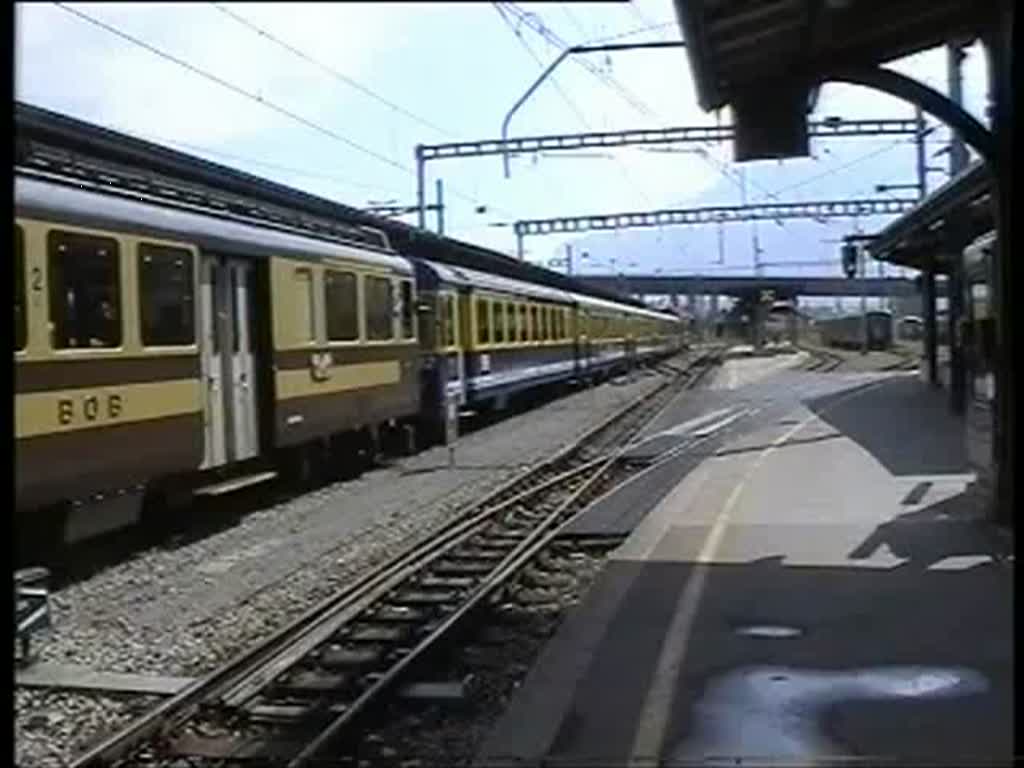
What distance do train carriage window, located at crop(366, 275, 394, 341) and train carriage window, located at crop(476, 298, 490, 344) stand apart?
775 cm

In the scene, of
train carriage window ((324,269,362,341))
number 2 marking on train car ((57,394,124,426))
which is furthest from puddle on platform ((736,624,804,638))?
train carriage window ((324,269,362,341))

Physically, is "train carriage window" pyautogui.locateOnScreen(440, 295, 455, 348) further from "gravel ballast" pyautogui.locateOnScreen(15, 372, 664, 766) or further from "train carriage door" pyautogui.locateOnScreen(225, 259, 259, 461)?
"train carriage door" pyautogui.locateOnScreen(225, 259, 259, 461)

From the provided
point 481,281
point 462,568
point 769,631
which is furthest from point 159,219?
point 481,281

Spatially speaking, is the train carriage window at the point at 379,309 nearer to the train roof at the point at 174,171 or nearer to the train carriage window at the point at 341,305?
the train carriage window at the point at 341,305

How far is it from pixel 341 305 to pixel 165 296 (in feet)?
17.5

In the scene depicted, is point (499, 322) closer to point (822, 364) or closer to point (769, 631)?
point (769, 631)

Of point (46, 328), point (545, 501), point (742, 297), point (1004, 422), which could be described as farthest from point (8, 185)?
point (742, 297)

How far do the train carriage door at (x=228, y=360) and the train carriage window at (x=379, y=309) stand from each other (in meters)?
4.31

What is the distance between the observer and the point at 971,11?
12039mm

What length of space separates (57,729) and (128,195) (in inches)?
234

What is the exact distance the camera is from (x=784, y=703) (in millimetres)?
7062

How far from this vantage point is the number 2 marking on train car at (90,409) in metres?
10.9

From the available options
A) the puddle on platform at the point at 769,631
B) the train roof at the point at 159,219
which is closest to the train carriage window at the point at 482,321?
the train roof at the point at 159,219

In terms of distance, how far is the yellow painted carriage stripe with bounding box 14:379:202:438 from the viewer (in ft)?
34.3
